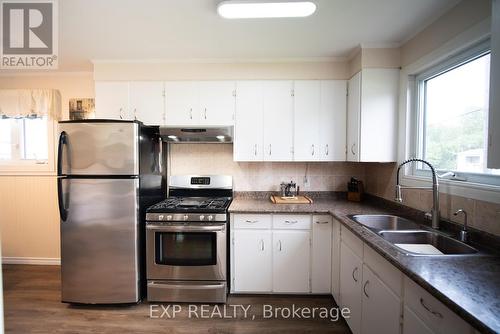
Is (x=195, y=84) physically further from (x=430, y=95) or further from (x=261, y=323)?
(x=261, y=323)

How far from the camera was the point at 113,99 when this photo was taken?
8.39 ft

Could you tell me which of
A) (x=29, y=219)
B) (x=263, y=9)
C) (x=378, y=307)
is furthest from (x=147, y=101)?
(x=378, y=307)

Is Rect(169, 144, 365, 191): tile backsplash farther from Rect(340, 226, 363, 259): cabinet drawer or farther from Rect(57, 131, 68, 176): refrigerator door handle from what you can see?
Rect(57, 131, 68, 176): refrigerator door handle

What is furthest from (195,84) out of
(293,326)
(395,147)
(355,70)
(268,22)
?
(293,326)

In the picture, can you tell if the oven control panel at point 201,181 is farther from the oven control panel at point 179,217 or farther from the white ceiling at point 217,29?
the white ceiling at point 217,29

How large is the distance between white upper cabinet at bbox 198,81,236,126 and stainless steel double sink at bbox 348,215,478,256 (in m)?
1.63

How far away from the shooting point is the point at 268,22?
73.0 inches

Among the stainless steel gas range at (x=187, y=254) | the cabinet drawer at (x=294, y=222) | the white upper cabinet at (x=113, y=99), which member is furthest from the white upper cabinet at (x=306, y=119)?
the white upper cabinet at (x=113, y=99)

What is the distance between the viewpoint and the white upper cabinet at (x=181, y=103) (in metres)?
2.55

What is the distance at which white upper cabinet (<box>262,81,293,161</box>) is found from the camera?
2.55 metres

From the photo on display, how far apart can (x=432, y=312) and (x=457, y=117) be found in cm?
144

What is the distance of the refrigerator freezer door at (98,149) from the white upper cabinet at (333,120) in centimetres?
195

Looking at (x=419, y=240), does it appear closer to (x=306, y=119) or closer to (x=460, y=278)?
(x=460, y=278)

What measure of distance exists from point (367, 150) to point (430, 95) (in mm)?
677
